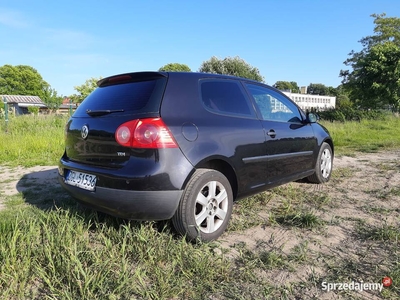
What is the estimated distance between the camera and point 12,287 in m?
1.88

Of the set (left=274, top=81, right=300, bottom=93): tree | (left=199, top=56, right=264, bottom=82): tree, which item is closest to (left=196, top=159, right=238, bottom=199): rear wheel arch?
(left=199, top=56, right=264, bottom=82): tree

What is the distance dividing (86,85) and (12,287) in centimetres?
3691

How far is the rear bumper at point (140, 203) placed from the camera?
2.33 meters

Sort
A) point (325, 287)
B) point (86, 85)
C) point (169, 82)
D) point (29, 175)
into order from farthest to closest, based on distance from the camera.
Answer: point (86, 85)
point (29, 175)
point (169, 82)
point (325, 287)

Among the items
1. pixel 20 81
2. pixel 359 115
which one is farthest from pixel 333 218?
pixel 20 81

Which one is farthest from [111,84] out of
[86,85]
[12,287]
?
[86,85]

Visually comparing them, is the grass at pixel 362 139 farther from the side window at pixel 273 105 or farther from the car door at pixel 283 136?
the side window at pixel 273 105

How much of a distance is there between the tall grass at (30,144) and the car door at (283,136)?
4.76 meters

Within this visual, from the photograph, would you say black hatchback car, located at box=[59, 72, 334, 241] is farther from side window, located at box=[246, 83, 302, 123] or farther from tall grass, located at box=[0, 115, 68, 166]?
tall grass, located at box=[0, 115, 68, 166]

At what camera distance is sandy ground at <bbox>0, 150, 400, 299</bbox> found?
222 centimetres

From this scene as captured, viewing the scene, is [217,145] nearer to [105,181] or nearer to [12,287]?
[105,181]

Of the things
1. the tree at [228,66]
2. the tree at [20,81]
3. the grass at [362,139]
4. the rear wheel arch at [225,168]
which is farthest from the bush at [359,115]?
the tree at [20,81]

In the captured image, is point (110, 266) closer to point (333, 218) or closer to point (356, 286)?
point (356, 286)

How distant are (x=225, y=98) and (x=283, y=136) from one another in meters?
1.01
